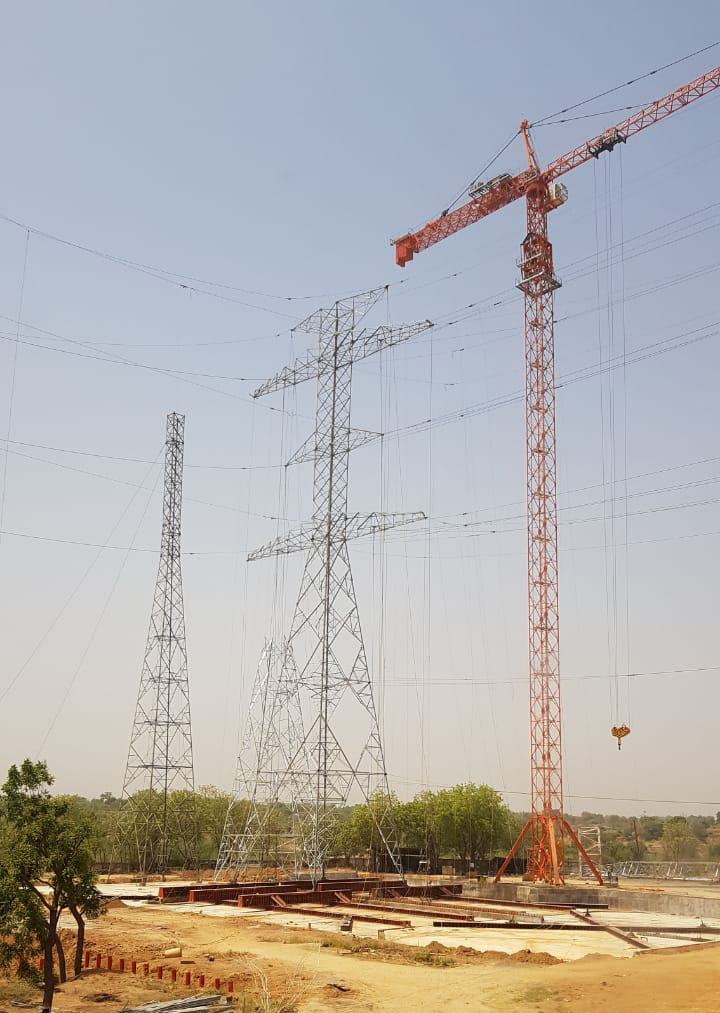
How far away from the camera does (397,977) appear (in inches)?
1083

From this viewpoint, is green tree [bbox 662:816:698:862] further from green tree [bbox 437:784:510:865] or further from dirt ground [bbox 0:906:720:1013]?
dirt ground [bbox 0:906:720:1013]

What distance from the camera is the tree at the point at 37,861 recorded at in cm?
2409

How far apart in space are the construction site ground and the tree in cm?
201

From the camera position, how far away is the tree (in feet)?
79.0

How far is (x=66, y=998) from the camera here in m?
25.9

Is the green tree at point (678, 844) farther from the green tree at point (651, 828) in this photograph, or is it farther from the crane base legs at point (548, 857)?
the crane base legs at point (548, 857)

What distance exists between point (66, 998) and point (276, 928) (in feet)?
42.8

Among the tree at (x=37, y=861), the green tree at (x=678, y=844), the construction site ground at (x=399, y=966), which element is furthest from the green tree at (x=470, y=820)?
the tree at (x=37, y=861)

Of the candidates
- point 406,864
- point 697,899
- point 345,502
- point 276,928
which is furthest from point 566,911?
point 406,864

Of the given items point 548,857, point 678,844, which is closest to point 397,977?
point 548,857

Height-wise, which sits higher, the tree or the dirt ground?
the tree

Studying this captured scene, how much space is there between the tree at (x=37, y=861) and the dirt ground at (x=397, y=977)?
1974mm

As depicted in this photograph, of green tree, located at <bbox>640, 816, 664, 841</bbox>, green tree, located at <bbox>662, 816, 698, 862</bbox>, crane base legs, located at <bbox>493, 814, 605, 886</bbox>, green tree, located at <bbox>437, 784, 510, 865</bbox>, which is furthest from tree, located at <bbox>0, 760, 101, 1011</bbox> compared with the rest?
green tree, located at <bbox>640, 816, 664, 841</bbox>

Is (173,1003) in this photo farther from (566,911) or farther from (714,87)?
(714,87)
